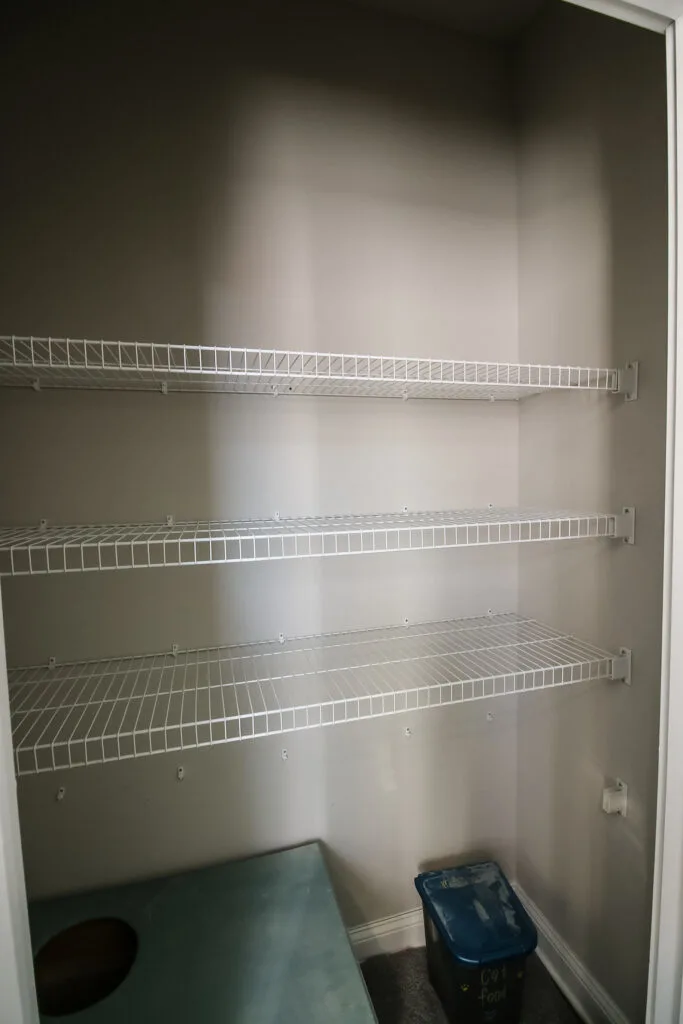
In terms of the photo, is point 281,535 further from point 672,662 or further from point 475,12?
point 475,12

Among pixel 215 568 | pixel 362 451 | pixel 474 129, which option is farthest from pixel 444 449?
pixel 474 129

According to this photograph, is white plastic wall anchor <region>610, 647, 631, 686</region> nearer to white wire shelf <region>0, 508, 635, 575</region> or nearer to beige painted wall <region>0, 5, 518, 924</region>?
white wire shelf <region>0, 508, 635, 575</region>

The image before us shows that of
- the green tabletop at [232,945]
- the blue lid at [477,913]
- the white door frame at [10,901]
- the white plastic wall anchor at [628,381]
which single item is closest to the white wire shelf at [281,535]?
the white plastic wall anchor at [628,381]

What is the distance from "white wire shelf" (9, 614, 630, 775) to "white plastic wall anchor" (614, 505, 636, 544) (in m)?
0.28

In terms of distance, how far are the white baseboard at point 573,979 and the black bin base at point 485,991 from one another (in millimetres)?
186

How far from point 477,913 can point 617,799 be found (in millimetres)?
502

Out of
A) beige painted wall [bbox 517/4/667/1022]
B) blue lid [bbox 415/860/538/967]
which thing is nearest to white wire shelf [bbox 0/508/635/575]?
beige painted wall [bbox 517/4/667/1022]

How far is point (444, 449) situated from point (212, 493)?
69cm

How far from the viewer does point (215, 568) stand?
4.10 feet

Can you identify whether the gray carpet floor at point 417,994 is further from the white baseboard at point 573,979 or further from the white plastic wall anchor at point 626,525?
the white plastic wall anchor at point 626,525

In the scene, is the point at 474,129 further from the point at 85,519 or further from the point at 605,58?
the point at 85,519

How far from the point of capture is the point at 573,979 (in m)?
1.31

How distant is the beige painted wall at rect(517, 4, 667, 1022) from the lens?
3.41 ft

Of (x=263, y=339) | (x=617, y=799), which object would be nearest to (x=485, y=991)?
(x=617, y=799)
